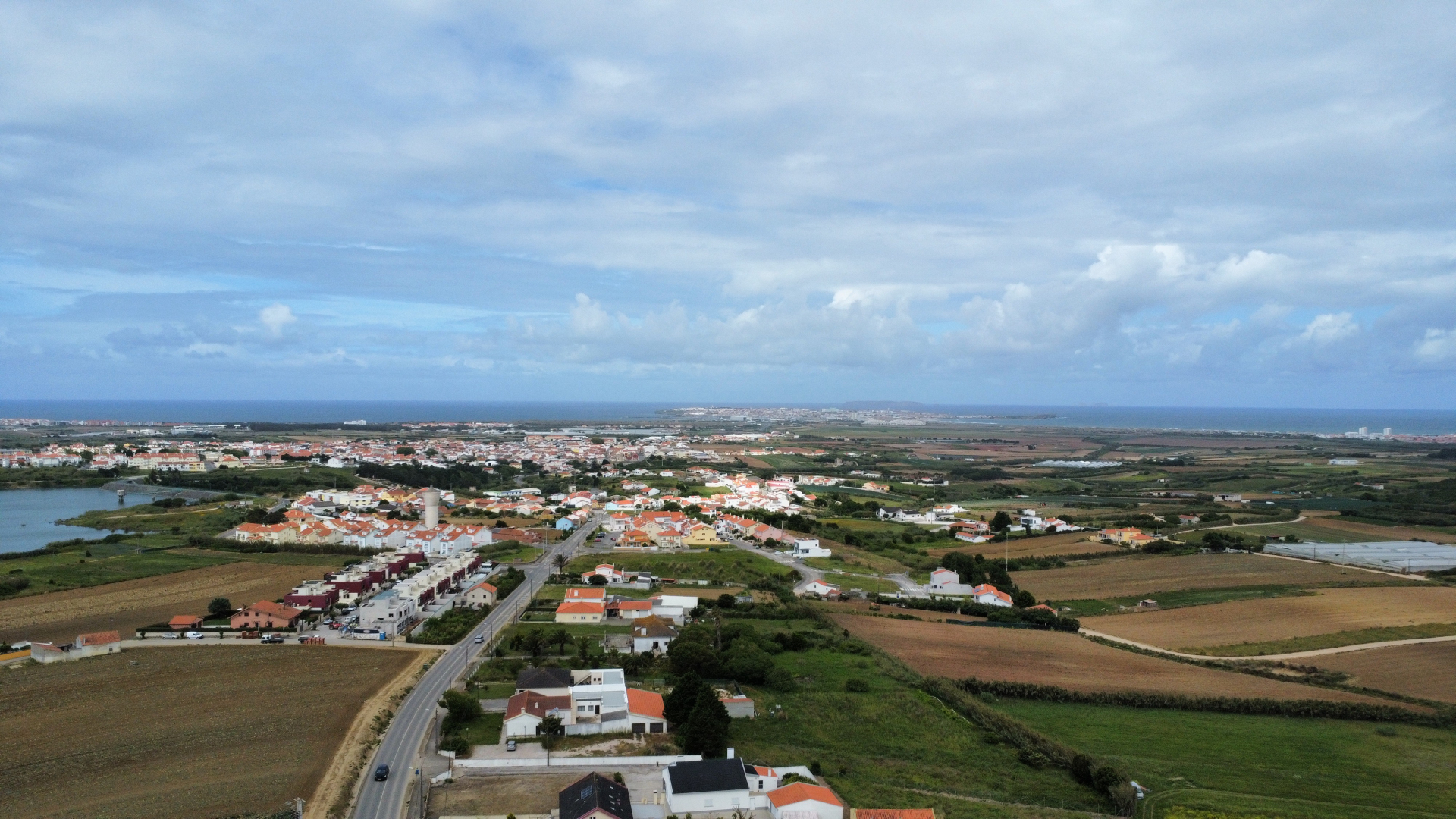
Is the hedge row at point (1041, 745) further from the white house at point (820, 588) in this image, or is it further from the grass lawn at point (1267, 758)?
the white house at point (820, 588)

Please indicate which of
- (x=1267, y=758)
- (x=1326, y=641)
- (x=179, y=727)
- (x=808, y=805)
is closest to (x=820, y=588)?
(x=1326, y=641)

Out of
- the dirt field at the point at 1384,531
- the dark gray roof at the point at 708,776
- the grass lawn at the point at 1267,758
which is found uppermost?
the dirt field at the point at 1384,531

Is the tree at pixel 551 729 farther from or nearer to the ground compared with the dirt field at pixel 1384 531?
nearer to the ground

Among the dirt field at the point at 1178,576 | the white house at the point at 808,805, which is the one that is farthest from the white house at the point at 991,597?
the white house at the point at 808,805

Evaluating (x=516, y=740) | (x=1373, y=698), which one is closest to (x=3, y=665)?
(x=516, y=740)

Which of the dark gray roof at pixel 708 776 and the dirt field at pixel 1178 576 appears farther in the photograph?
the dirt field at pixel 1178 576

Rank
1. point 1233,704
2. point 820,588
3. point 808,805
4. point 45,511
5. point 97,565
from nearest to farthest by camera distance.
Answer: point 808,805
point 1233,704
point 820,588
point 97,565
point 45,511

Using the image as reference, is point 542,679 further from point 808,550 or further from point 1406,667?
point 808,550
